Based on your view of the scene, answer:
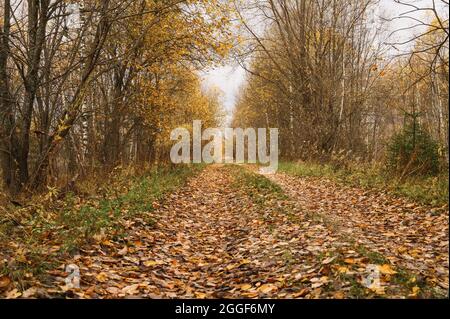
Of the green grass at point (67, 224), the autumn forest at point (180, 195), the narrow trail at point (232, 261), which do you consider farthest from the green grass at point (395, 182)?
the green grass at point (67, 224)

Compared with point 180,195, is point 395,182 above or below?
above

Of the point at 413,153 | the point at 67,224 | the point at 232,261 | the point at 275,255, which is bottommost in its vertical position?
the point at 232,261

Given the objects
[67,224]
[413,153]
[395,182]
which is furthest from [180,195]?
[413,153]

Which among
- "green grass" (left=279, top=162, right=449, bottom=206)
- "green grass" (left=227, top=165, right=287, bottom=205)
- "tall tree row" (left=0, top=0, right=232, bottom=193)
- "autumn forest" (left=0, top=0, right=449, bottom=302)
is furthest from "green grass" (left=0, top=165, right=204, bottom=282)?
"green grass" (left=279, top=162, right=449, bottom=206)

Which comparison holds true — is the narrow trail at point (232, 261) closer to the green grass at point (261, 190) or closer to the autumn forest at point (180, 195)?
the autumn forest at point (180, 195)

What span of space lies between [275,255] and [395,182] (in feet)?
17.8

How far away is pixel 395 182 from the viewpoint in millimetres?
9922

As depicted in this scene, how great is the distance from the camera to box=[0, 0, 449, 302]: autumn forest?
15.9 ft

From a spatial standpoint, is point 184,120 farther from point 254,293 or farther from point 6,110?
point 254,293

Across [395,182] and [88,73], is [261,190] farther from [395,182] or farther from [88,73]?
[88,73]

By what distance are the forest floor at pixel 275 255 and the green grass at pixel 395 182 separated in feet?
0.93

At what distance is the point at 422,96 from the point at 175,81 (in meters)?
19.6

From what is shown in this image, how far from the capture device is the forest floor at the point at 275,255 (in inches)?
173
